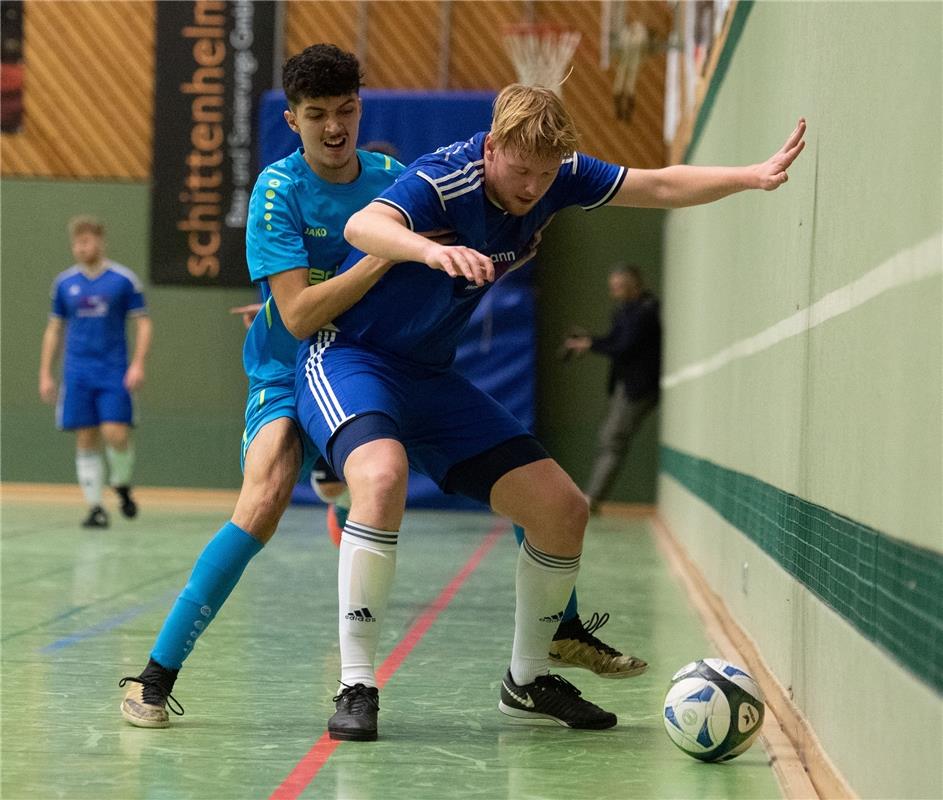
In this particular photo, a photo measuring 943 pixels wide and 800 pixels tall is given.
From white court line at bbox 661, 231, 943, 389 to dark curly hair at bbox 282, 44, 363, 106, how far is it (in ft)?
4.71

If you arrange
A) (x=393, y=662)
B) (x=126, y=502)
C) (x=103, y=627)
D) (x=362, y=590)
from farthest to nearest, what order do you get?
(x=126, y=502) → (x=103, y=627) → (x=393, y=662) → (x=362, y=590)

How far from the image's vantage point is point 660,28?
1330cm

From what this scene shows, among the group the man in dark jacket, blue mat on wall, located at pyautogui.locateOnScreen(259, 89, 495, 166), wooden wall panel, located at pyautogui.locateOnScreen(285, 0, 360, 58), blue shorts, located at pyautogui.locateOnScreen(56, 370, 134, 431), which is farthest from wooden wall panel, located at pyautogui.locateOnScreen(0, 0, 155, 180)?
the man in dark jacket

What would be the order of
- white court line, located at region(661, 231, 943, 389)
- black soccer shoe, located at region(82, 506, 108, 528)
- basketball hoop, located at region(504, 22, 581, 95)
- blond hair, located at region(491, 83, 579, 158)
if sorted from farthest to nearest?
basketball hoop, located at region(504, 22, 581, 95)
black soccer shoe, located at region(82, 506, 108, 528)
blond hair, located at region(491, 83, 579, 158)
white court line, located at region(661, 231, 943, 389)

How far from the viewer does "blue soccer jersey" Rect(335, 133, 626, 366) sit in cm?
374

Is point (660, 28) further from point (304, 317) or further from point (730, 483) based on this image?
point (304, 317)

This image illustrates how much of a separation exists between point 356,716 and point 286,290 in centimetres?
118

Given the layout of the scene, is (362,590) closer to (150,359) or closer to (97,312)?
(97,312)

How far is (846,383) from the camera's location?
3.39 m

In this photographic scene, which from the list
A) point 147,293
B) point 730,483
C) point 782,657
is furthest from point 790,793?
point 147,293

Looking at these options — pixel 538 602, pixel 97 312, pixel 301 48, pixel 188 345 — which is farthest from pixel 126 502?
pixel 538 602

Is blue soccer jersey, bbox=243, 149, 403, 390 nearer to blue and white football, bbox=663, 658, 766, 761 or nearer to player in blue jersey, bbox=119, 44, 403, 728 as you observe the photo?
player in blue jersey, bbox=119, 44, 403, 728

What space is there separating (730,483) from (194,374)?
27.9 ft

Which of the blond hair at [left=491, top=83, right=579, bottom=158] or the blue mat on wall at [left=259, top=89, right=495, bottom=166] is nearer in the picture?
the blond hair at [left=491, top=83, right=579, bottom=158]
